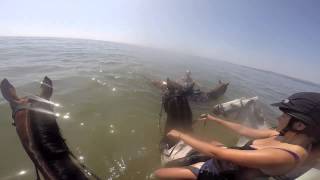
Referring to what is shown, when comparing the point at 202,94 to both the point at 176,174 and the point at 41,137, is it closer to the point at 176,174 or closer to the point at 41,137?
the point at 176,174

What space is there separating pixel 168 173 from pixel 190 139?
77 cm

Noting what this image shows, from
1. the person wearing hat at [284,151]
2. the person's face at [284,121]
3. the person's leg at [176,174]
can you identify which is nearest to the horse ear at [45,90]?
the person's leg at [176,174]

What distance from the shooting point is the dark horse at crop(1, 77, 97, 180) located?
116 inches

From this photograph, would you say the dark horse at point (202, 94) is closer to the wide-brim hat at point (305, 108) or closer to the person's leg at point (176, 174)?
the person's leg at point (176, 174)

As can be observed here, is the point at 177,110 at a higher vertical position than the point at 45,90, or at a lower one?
lower

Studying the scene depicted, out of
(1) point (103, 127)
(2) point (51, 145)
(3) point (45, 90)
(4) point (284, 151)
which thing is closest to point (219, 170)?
(4) point (284, 151)

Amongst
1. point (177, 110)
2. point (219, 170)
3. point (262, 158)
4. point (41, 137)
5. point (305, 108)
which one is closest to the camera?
point (262, 158)

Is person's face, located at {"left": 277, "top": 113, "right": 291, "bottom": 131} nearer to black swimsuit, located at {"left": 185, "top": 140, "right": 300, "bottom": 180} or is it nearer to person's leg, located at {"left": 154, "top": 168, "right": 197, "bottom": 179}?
black swimsuit, located at {"left": 185, "top": 140, "right": 300, "bottom": 180}

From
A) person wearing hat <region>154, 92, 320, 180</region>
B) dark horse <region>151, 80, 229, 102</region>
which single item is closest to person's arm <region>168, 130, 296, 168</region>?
person wearing hat <region>154, 92, 320, 180</region>

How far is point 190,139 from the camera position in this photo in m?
2.82

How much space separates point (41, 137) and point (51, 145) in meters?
0.18

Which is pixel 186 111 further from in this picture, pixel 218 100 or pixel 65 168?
pixel 218 100

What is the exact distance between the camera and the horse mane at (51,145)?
2.98 metres

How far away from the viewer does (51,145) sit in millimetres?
3096
